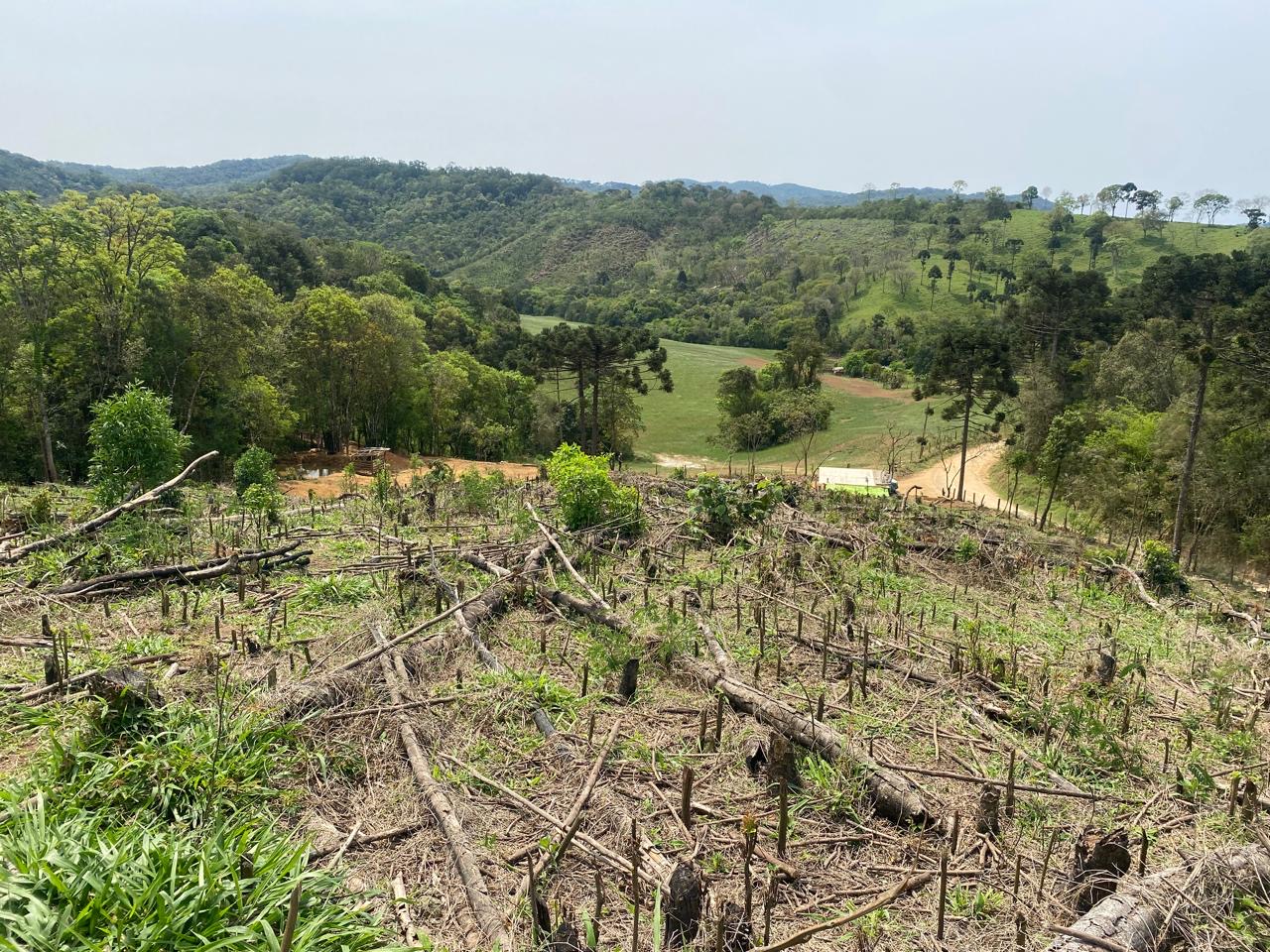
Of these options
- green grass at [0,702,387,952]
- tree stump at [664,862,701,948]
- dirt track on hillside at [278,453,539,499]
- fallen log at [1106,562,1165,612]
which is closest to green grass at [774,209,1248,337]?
dirt track on hillside at [278,453,539,499]

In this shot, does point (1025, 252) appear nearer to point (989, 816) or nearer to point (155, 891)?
point (989, 816)

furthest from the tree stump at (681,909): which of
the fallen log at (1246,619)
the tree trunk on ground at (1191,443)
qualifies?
the tree trunk on ground at (1191,443)

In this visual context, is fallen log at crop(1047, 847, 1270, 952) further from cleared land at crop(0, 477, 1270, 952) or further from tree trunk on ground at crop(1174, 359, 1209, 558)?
tree trunk on ground at crop(1174, 359, 1209, 558)

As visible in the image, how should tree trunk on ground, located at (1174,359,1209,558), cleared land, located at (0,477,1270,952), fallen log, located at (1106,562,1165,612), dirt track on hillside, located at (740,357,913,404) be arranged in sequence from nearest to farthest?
cleared land, located at (0,477,1270,952)
fallen log, located at (1106,562,1165,612)
tree trunk on ground, located at (1174,359,1209,558)
dirt track on hillside, located at (740,357,913,404)

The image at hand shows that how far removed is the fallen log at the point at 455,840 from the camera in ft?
12.7

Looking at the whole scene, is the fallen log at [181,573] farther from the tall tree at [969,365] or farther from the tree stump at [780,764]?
the tall tree at [969,365]

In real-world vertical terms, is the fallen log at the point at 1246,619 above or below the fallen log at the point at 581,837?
below

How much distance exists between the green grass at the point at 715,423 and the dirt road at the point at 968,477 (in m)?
2.91

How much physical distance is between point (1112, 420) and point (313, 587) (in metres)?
28.7

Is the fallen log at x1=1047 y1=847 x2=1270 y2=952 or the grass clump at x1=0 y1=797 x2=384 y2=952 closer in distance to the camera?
the grass clump at x1=0 y1=797 x2=384 y2=952

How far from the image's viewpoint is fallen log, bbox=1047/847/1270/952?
3680 mm

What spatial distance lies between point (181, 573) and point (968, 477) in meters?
34.7

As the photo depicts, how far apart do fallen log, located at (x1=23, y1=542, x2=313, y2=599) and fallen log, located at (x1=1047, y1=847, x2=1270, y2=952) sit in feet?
30.3

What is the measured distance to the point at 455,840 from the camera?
4453 millimetres
